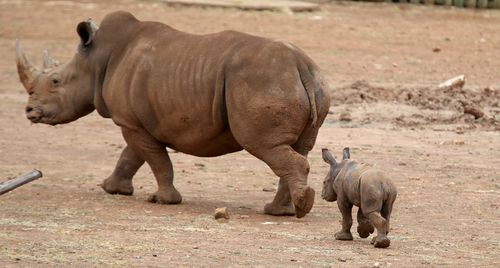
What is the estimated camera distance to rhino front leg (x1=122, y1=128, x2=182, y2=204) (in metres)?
12.2

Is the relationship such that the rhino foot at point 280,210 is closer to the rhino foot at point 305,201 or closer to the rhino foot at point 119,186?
the rhino foot at point 305,201

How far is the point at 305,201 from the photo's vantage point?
11164 mm

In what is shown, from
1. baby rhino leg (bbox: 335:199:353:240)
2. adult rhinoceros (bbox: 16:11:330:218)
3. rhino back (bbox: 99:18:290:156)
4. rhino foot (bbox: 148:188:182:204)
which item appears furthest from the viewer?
rhino foot (bbox: 148:188:182:204)

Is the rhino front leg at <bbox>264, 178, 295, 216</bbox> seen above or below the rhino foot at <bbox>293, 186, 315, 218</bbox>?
below

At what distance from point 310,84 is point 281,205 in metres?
0.97

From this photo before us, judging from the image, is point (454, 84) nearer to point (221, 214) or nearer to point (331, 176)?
point (221, 214)

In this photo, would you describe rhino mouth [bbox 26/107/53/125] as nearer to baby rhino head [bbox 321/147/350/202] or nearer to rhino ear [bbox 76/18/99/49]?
rhino ear [bbox 76/18/99/49]

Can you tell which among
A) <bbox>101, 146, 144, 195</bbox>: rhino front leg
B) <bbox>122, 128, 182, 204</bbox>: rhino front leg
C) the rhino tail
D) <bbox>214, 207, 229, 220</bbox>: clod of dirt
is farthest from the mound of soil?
<bbox>214, 207, 229, 220</bbox>: clod of dirt

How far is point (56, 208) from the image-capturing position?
1161 cm

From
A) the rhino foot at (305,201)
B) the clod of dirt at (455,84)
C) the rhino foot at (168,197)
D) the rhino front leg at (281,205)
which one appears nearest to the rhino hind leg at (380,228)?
the rhino foot at (305,201)

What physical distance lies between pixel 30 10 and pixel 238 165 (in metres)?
10.9

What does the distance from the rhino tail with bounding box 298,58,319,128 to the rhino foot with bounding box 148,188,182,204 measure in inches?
54.3

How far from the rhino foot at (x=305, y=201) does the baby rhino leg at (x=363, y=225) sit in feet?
3.20

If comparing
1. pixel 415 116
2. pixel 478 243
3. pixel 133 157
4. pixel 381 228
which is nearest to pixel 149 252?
pixel 381 228
